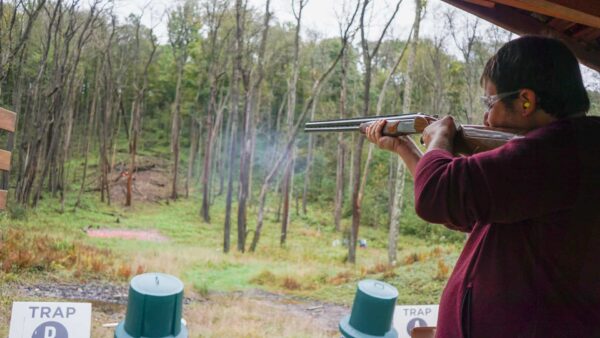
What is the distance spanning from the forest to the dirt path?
0.28 m

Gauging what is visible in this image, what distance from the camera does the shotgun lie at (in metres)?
0.84

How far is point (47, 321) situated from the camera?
6.88 ft

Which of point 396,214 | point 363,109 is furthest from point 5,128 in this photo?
point 396,214

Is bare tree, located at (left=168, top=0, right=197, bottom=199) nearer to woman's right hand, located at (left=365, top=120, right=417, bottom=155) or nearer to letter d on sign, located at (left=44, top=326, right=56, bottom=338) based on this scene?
letter d on sign, located at (left=44, top=326, right=56, bottom=338)

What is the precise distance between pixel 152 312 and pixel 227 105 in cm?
280

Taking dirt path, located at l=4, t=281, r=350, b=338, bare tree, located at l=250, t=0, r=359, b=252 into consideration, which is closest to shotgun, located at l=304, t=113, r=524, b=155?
dirt path, located at l=4, t=281, r=350, b=338

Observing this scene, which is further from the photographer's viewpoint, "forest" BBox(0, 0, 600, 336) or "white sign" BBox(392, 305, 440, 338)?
"white sign" BBox(392, 305, 440, 338)

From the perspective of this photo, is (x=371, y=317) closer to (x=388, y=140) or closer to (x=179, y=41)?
(x=388, y=140)

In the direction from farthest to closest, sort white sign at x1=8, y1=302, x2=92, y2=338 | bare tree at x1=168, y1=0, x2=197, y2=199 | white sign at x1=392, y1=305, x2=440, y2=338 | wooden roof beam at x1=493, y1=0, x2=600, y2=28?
1. bare tree at x1=168, y1=0, x2=197, y2=199
2. white sign at x1=392, y1=305, x2=440, y2=338
3. white sign at x1=8, y1=302, x2=92, y2=338
4. wooden roof beam at x1=493, y1=0, x2=600, y2=28

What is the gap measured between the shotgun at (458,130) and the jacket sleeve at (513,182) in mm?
97

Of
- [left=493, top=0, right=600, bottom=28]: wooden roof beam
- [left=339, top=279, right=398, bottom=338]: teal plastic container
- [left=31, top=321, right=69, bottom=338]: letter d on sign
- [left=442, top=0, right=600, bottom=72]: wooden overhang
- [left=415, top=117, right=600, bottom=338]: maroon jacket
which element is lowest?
[left=31, top=321, right=69, bottom=338]: letter d on sign

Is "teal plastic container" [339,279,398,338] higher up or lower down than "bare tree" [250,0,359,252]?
lower down

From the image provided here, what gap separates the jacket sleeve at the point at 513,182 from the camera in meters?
0.68

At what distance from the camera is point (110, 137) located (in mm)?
3404
